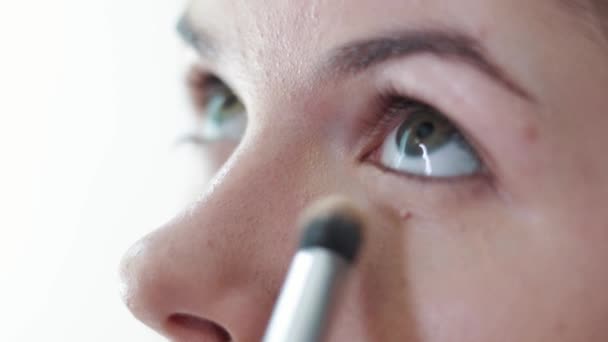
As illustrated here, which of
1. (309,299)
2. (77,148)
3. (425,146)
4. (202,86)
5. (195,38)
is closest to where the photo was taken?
(309,299)

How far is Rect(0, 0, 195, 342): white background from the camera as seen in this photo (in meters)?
0.91

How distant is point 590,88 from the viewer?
1.35ft

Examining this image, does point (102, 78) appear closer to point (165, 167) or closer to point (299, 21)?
point (165, 167)

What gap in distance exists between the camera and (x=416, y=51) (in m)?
0.43

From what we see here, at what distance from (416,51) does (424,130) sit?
51 millimetres

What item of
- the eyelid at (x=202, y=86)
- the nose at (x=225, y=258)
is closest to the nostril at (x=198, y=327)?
the nose at (x=225, y=258)

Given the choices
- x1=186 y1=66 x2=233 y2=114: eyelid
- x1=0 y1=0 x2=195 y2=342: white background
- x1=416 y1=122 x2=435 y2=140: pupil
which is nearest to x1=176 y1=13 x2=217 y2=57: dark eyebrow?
x1=186 y1=66 x2=233 y2=114: eyelid

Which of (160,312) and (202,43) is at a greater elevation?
(202,43)

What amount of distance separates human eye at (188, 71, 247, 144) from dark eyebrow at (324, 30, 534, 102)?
0.24 meters

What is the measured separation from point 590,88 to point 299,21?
16 cm

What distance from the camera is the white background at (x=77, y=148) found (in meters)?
0.91

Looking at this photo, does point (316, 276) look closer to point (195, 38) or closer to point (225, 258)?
point (225, 258)

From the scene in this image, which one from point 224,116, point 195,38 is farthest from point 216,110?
point 195,38

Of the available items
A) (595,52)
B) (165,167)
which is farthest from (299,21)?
→ (165,167)
